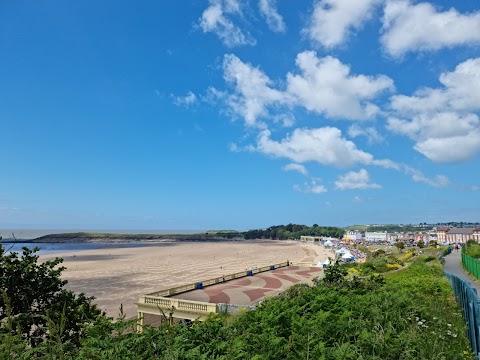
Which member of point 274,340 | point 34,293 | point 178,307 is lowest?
point 178,307

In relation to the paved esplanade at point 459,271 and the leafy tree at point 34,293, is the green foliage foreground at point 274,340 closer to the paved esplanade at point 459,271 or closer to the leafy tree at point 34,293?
the leafy tree at point 34,293

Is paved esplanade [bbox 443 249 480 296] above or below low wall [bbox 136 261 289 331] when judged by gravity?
above

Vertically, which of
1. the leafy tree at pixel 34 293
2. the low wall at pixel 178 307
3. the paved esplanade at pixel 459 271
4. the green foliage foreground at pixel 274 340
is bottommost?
the low wall at pixel 178 307

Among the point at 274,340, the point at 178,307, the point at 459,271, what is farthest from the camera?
the point at 459,271

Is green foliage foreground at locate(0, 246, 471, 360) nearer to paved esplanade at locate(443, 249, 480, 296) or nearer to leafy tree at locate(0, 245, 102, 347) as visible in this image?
leafy tree at locate(0, 245, 102, 347)

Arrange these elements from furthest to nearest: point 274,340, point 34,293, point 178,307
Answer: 1. point 178,307
2. point 34,293
3. point 274,340

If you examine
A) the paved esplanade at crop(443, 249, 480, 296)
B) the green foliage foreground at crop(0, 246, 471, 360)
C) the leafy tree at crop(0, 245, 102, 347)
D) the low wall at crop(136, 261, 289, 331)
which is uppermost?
the green foliage foreground at crop(0, 246, 471, 360)

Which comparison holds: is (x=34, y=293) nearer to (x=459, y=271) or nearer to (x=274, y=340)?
(x=274, y=340)

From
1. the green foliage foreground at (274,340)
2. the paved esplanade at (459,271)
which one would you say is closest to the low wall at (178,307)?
the green foliage foreground at (274,340)

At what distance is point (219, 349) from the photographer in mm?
4074

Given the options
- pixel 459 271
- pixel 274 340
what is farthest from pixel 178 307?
pixel 459 271

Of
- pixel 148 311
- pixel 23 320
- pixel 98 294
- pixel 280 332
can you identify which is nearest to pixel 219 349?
pixel 280 332

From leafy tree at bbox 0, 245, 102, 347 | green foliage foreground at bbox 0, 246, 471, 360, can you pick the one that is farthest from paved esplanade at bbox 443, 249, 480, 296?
leafy tree at bbox 0, 245, 102, 347

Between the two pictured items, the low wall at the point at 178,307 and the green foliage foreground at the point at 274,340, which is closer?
the green foliage foreground at the point at 274,340
